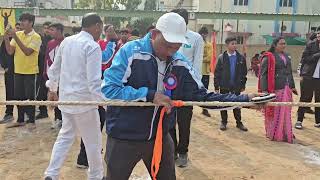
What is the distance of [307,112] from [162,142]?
659 centimetres

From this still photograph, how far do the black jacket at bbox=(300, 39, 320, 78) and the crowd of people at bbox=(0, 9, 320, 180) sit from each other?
2cm

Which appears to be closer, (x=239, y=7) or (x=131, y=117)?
(x=131, y=117)

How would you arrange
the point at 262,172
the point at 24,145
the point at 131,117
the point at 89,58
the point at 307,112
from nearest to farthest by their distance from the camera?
the point at 131,117 < the point at 89,58 < the point at 262,172 < the point at 24,145 < the point at 307,112

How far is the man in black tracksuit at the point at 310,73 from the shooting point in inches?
278

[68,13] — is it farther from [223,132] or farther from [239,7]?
[239,7]

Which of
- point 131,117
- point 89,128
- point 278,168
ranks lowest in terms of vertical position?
point 278,168

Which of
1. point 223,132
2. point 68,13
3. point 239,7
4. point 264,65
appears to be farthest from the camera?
point 239,7

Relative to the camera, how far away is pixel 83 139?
3955 mm

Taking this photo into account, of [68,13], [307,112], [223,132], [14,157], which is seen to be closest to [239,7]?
[68,13]

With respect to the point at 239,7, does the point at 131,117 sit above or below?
below

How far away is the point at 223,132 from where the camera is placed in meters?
6.79

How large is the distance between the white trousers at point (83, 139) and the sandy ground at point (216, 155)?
55cm

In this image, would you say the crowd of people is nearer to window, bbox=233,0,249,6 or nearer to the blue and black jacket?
the blue and black jacket

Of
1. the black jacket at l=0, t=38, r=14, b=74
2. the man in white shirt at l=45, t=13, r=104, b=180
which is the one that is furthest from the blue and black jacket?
the black jacket at l=0, t=38, r=14, b=74
